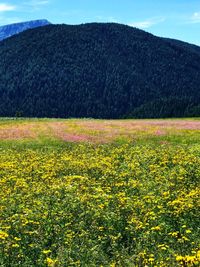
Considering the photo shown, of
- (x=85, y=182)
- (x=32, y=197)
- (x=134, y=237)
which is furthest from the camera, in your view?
(x=85, y=182)

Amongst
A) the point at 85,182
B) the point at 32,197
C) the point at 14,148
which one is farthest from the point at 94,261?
the point at 14,148

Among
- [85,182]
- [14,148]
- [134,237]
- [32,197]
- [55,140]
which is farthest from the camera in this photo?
[55,140]

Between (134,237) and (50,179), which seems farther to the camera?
(50,179)

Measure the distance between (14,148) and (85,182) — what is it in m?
18.6

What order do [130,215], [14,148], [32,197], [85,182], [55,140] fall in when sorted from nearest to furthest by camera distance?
[130,215]
[32,197]
[85,182]
[14,148]
[55,140]

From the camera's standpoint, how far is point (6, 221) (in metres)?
14.3

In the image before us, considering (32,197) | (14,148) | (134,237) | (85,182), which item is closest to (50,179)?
(85,182)

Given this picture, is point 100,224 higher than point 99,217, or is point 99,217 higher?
point 99,217

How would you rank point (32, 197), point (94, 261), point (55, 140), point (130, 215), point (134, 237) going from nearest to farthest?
point (94, 261) < point (134, 237) < point (130, 215) < point (32, 197) < point (55, 140)

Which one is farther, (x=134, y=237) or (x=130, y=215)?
(x=130, y=215)

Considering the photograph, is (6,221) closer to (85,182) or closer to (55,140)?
(85,182)

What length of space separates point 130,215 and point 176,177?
250 inches

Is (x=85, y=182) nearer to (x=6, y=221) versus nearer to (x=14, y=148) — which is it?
(x=6, y=221)

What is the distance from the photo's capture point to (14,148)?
37562 millimetres
